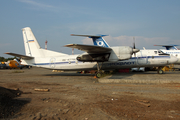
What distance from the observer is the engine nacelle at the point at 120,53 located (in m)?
14.1

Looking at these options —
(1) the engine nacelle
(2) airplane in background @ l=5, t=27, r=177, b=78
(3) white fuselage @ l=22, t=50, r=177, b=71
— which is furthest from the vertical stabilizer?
(1) the engine nacelle

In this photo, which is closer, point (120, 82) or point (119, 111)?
point (119, 111)

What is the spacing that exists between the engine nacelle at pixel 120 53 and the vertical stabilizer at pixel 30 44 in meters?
9.57

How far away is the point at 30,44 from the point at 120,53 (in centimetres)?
1184

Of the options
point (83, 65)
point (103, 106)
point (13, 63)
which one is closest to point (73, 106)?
point (103, 106)

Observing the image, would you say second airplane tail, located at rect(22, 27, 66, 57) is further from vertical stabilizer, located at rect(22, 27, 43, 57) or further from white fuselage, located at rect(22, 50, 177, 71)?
white fuselage, located at rect(22, 50, 177, 71)

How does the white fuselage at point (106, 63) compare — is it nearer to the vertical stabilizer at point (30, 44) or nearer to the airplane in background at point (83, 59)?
the airplane in background at point (83, 59)

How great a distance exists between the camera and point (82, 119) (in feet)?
13.2

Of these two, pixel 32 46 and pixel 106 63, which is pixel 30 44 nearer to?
pixel 32 46

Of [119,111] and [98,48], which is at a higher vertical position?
[98,48]

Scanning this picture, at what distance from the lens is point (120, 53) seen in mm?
14102

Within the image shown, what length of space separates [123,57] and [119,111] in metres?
9.95

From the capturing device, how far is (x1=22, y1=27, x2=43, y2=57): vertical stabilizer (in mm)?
17766

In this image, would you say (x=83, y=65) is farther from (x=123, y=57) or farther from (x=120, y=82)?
(x=120, y=82)
